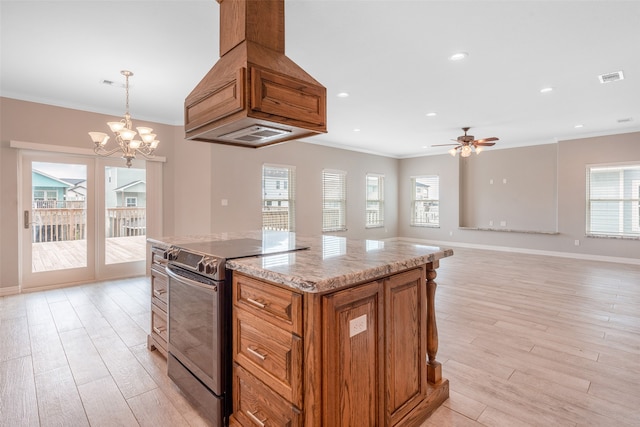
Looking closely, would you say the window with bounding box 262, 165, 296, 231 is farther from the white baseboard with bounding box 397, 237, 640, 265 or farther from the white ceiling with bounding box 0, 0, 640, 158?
the white baseboard with bounding box 397, 237, 640, 265

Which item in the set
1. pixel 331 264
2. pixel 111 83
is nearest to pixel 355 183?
pixel 111 83

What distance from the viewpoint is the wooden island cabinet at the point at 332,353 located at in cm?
131

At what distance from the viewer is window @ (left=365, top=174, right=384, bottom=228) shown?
910 centimetres

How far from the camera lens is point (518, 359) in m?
2.53

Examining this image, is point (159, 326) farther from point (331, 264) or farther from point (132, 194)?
point (132, 194)

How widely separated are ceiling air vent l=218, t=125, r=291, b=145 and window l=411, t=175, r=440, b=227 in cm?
773

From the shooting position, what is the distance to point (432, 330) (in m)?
2.01

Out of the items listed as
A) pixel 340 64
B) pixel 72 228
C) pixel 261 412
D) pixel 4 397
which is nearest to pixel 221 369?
pixel 261 412

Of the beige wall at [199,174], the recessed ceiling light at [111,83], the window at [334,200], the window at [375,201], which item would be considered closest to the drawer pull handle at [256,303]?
the recessed ceiling light at [111,83]

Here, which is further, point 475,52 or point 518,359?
point 475,52

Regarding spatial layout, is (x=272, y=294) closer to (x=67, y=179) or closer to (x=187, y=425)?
(x=187, y=425)

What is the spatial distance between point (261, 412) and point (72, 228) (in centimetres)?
478

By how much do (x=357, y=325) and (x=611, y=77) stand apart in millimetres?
4461

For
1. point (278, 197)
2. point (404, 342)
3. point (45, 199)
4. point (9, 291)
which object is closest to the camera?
point (404, 342)
